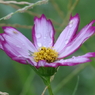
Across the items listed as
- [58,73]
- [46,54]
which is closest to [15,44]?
[46,54]

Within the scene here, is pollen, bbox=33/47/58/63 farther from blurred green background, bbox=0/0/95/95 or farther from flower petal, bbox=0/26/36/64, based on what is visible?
blurred green background, bbox=0/0/95/95

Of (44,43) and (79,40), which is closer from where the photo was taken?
(79,40)

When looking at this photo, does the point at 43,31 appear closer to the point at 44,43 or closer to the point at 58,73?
the point at 44,43

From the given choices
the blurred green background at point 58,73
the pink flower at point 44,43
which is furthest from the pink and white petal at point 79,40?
the blurred green background at point 58,73

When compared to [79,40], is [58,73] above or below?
below

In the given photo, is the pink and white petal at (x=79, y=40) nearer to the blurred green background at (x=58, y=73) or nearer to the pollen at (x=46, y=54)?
the pollen at (x=46, y=54)

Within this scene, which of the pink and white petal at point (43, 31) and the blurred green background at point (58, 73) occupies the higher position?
the pink and white petal at point (43, 31)

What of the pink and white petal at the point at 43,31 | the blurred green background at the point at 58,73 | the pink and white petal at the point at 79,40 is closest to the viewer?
the pink and white petal at the point at 79,40

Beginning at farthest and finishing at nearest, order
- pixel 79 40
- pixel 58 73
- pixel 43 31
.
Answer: pixel 58 73 < pixel 43 31 < pixel 79 40
